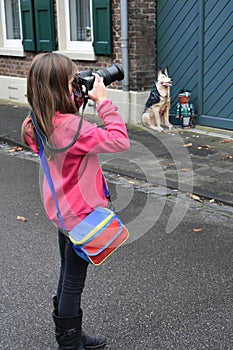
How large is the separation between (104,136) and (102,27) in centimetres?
758

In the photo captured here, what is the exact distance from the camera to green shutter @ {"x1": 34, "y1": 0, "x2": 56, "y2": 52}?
36.6 ft

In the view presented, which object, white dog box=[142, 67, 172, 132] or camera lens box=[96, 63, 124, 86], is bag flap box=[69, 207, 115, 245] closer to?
camera lens box=[96, 63, 124, 86]

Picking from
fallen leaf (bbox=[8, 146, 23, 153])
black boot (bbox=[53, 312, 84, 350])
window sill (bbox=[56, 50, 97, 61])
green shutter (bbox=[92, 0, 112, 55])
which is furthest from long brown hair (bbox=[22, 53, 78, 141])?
window sill (bbox=[56, 50, 97, 61])

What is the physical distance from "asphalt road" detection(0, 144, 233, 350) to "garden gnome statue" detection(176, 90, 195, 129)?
3.33m

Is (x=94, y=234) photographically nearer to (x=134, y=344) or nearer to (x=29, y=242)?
(x=134, y=344)

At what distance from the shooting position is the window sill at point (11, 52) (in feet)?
40.7

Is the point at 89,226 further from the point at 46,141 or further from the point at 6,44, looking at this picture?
the point at 6,44

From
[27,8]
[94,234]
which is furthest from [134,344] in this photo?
[27,8]

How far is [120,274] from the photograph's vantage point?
13.5 feet

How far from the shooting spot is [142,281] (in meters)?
3.98

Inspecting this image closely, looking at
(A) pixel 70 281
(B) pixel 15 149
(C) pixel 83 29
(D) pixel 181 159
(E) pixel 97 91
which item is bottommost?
(B) pixel 15 149

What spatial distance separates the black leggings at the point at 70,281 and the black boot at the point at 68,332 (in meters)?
0.03

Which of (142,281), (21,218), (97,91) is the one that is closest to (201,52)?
(21,218)

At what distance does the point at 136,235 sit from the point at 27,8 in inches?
323
